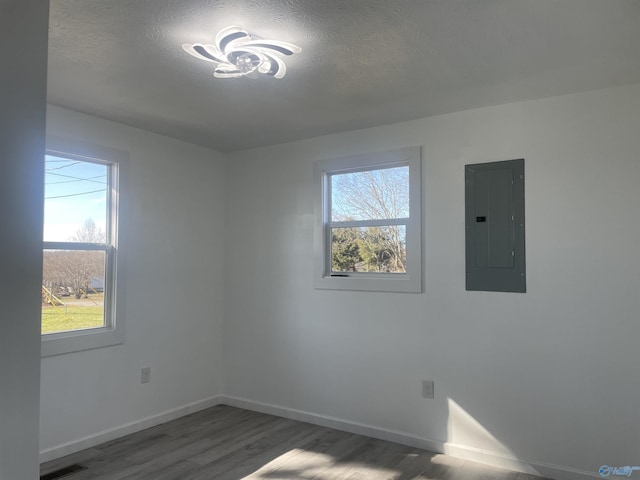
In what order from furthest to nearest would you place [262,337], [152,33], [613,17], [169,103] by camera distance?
1. [262,337]
2. [169,103]
3. [152,33]
4. [613,17]

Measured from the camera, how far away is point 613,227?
2.87 metres

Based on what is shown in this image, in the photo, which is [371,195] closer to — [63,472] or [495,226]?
[495,226]

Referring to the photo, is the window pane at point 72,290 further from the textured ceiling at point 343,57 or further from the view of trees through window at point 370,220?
the view of trees through window at point 370,220

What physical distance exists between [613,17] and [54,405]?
13.0 feet

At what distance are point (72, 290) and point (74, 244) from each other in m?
0.34

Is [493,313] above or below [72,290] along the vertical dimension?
below

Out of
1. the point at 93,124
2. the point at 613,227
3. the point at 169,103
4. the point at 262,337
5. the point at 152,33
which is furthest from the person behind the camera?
the point at 262,337

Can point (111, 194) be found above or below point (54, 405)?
above

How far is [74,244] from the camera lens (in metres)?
3.45

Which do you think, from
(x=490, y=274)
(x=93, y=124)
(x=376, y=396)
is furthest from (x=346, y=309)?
(x=93, y=124)

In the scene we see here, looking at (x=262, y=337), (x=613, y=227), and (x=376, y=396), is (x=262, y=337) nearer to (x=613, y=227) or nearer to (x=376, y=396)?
(x=376, y=396)

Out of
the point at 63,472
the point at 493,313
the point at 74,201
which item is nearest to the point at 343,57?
the point at 493,313

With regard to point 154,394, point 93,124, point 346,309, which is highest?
point 93,124
